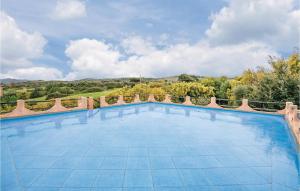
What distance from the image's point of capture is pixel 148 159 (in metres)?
5.47

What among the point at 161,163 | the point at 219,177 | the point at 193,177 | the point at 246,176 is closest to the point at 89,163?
the point at 161,163

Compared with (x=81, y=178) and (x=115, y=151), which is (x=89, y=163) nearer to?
(x=81, y=178)

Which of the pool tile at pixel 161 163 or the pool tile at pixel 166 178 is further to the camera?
the pool tile at pixel 161 163

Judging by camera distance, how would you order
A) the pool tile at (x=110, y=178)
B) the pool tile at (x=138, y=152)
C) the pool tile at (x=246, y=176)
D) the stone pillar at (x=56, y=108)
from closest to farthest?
1. the pool tile at (x=110, y=178)
2. the pool tile at (x=246, y=176)
3. the pool tile at (x=138, y=152)
4. the stone pillar at (x=56, y=108)

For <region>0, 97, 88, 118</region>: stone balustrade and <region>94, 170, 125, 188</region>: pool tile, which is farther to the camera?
<region>0, 97, 88, 118</region>: stone balustrade

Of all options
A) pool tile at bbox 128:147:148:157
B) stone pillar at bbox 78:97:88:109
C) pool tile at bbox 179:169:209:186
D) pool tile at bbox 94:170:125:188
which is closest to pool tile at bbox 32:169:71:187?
pool tile at bbox 94:170:125:188

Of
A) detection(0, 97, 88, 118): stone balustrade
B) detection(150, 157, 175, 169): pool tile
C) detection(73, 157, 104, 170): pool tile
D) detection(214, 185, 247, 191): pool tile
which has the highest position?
detection(0, 97, 88, 118): stone balustrade

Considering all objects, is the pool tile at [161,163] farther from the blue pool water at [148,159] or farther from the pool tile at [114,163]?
the pool tile at [114,163]

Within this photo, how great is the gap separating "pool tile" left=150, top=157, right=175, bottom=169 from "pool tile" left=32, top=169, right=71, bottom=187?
6.46ft

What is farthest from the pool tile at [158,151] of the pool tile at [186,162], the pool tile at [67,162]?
the pool tile at [67,162]

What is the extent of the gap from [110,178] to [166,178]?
1179 mm

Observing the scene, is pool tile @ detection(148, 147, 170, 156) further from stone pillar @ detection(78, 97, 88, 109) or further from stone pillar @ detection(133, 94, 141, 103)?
stone pillar @ detection(133, 94, 141, 103)

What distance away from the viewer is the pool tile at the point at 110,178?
4102mm

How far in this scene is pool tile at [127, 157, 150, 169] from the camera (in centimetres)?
494
